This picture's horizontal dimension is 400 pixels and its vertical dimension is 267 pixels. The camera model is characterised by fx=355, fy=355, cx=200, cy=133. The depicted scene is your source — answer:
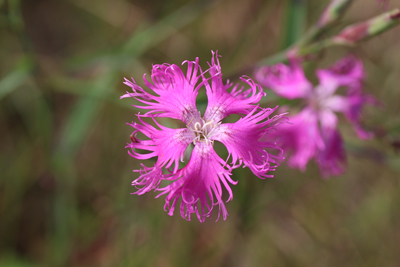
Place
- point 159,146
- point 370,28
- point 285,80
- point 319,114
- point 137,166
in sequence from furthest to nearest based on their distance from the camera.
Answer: point 137,166 < point 319,114 < point 285,80 < point 370,28 < point 159,146

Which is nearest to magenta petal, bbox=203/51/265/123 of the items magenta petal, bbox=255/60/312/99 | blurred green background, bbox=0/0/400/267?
magenta petal, bbox=255/60/312/99

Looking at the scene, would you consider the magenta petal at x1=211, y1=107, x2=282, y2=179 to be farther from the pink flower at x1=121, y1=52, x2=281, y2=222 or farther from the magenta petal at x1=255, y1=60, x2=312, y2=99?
the magenta petal at x1=255, y1=60, x2=312, y2=99

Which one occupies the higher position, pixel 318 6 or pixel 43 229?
pixel 318 6

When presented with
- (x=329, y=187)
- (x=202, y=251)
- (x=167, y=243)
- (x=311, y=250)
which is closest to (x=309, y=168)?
(x=329, y=187)

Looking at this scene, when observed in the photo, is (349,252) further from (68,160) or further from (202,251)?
(68,160)

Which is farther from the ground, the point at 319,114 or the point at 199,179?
the point at 319,114

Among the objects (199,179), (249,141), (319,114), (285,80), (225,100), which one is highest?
(285,80)

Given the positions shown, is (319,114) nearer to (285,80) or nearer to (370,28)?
(285,80)

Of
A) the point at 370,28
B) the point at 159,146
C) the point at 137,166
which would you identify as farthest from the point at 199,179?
the point at 137,166
